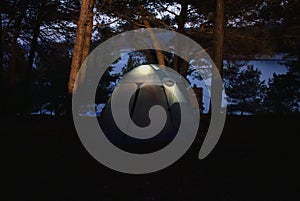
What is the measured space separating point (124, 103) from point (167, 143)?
1651 mm

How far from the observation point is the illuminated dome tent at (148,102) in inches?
299

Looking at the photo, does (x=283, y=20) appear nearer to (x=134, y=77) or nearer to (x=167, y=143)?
(x=134, y=77)

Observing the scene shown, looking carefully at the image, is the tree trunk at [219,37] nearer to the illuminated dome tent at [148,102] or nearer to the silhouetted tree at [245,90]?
the illuminated dome tent at [148,102]

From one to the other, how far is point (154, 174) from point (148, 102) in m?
3.34

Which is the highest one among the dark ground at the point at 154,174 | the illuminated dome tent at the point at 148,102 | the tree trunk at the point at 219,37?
the tree trunk at the point at 219,37

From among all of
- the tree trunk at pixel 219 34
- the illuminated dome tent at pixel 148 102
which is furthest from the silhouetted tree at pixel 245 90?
the illuminated dome tent at pixel 148 102

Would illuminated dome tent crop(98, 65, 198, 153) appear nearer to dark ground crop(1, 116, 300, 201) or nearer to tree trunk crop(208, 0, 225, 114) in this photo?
dark ground crop(1, 116, 300, 201)

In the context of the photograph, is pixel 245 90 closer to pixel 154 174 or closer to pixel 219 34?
pixel 219 34

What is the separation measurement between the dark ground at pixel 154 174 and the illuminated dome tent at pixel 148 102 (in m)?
1.10

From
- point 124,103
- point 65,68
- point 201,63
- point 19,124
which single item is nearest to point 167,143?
point 124,103

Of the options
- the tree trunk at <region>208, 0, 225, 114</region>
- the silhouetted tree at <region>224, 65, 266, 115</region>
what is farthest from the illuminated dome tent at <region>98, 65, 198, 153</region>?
the silhouetted tree at <region>224, 65, 266, 115</region>

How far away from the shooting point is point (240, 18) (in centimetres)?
1369

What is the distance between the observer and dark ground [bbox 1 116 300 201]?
12.5 ft

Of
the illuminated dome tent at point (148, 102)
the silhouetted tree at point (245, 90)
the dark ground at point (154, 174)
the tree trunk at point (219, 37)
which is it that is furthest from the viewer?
the silhouetted tree at point (245, 90)
